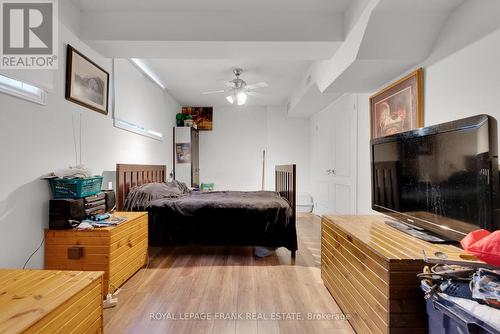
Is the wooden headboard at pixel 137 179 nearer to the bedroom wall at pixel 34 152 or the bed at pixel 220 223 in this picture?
the bed at pixel 220 223

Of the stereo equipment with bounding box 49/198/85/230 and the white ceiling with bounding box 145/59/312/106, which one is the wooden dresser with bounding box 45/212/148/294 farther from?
the white ceiling with bounding box 145/59/312/106

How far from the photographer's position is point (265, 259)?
2682 millimetres

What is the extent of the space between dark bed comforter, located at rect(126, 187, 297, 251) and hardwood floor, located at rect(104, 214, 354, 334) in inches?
8.0

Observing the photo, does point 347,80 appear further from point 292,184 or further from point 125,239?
point 125,239

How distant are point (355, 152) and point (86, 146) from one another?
319cm

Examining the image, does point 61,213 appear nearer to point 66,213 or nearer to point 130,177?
point 66,213

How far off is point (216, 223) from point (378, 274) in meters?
1.87

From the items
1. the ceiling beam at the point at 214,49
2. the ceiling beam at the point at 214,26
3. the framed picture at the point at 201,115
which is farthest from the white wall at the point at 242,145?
the ceiling beam at the point at 214,26

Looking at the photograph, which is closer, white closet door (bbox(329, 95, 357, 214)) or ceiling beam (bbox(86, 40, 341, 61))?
ceiling beam (bbox(86, 40, 341, 61))

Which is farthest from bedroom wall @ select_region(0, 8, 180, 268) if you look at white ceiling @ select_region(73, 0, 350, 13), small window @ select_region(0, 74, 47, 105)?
white ceiling @ select_region(73, 0, 350, 13)

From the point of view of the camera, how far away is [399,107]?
2199mm

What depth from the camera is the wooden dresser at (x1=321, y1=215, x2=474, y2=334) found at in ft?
3.53

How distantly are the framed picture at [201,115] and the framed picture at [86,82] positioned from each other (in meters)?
3.14

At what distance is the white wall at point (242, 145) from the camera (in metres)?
5.74
